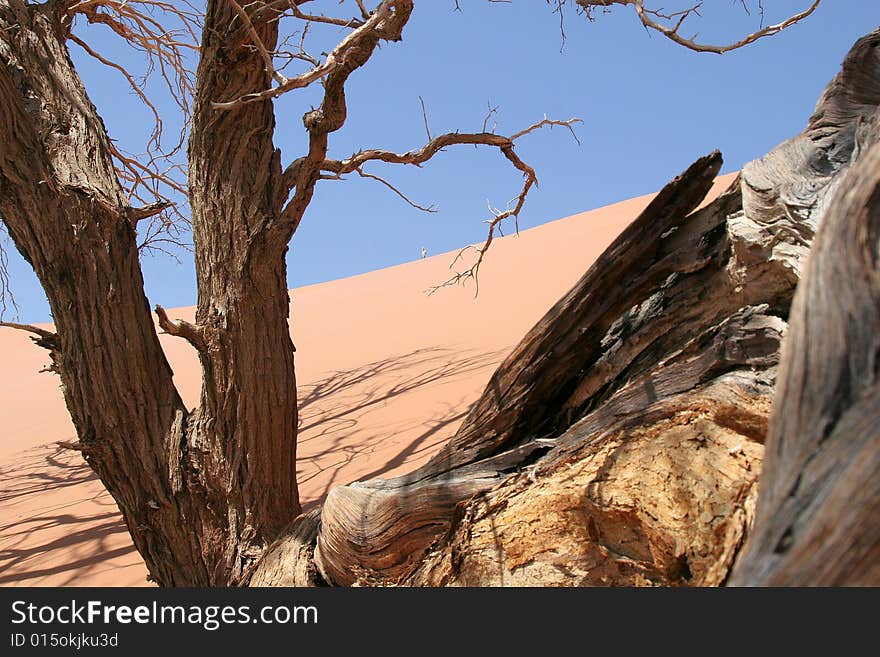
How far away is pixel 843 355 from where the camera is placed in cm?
89

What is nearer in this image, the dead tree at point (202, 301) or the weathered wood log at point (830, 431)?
the weathered wood log at point (830, 431)

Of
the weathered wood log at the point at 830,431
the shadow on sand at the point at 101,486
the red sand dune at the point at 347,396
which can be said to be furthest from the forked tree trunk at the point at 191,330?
the weathered wood log at the point at 830,431

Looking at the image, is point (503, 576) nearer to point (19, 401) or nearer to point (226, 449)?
point (226, 449)

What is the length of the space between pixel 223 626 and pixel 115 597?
355 millimetres

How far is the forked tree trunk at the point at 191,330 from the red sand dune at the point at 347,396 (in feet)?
5.10

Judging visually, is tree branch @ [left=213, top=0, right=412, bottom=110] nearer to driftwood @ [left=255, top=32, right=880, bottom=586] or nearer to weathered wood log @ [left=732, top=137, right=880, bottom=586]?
driftwood @ [left=255, top=32, right=880, bottom=586]

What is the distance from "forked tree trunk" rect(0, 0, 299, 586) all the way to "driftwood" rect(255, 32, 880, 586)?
613 millimetres

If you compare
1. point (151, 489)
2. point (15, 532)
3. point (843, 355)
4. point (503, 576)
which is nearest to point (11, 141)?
point (151, 489)

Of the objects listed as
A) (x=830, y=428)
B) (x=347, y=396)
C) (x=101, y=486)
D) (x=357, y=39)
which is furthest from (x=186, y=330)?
(x=347, y=396)

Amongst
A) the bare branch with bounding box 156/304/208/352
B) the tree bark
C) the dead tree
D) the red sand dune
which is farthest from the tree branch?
the red sand dune

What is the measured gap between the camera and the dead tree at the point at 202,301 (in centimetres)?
271

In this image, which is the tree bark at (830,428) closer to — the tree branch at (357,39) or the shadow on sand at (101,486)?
the tree branch at (357,39)

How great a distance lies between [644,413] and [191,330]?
5.76ft

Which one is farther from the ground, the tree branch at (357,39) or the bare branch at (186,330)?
the tree branch at (357,39)
